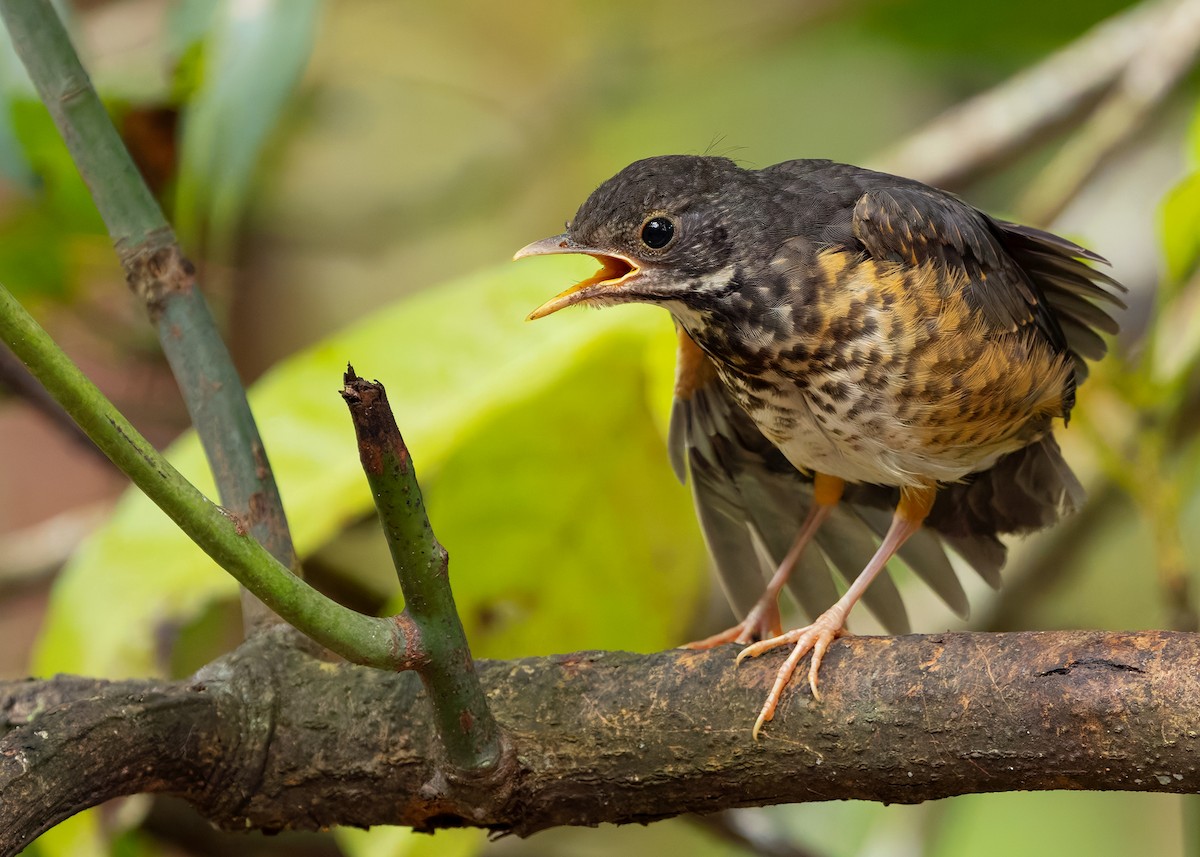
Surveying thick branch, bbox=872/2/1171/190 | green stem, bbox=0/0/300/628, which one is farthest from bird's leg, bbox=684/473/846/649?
thick branch, bbox=872/2/1171/190

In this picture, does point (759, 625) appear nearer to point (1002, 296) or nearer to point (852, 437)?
point (852, 437)

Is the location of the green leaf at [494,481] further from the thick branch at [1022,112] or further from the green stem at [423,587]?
the thick branch at [1022,112]

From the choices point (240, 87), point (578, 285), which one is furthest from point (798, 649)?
point (240, 87)

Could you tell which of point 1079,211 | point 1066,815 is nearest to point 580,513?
point 1079,211

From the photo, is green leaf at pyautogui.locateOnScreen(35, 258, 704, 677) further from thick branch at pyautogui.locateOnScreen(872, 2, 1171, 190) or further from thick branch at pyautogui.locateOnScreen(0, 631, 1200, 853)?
thick branch at pyautogui.locateOnScreen(872, 2, 1171, 190)

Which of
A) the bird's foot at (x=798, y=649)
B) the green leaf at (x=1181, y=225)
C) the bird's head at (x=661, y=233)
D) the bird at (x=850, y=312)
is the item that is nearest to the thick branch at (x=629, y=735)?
the bird's foot at (x=798, y=649)

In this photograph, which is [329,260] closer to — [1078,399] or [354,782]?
[1078,399]
